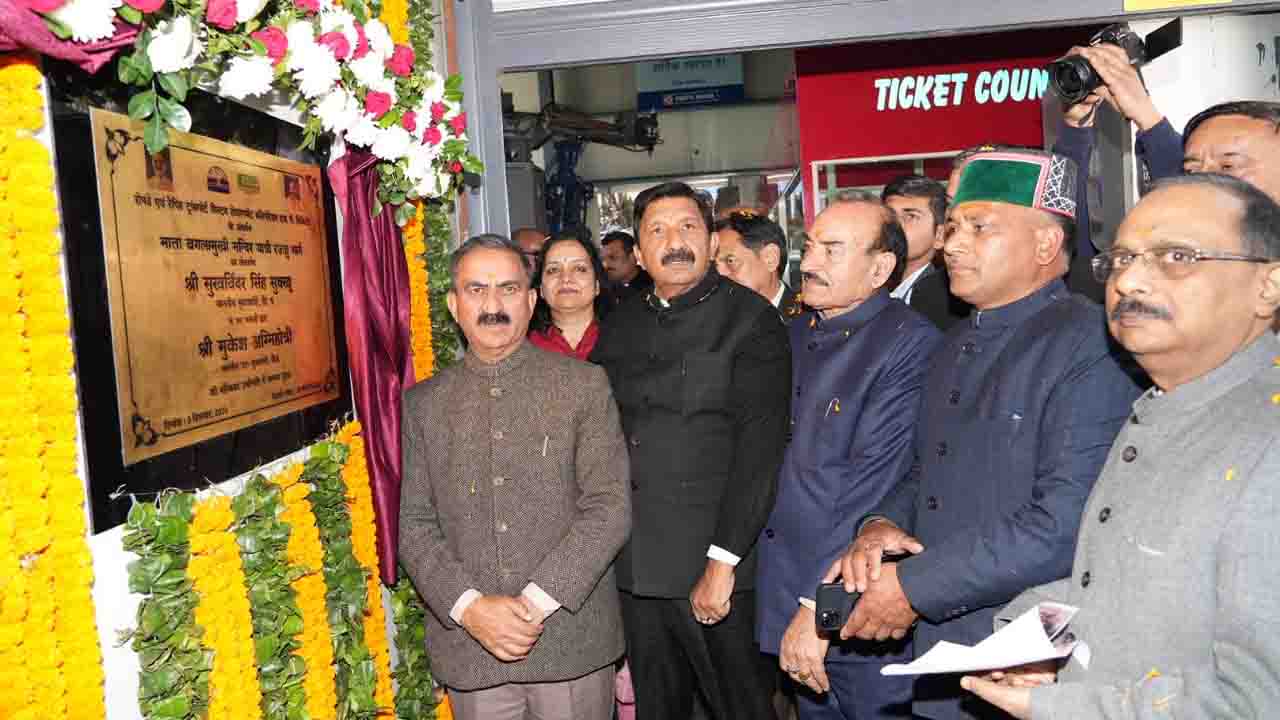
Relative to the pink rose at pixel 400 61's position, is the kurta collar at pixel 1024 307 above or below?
below

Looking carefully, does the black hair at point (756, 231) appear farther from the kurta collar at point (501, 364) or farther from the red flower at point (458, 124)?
the kurta collar at point (501, 364)

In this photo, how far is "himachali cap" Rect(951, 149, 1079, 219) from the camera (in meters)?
2.09

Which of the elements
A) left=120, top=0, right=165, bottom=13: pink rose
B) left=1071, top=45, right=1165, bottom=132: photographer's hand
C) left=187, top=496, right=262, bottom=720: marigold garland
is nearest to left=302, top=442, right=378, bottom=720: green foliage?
left=187, top=496, right=262, bottom=720: marigold garland

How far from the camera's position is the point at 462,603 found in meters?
2.52

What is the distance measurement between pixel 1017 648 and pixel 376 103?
6.28 ft

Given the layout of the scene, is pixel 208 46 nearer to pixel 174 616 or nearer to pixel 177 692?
pixel 174 616

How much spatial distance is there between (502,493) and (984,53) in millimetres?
5178

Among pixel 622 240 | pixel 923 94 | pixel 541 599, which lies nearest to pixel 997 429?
pixel 541 599

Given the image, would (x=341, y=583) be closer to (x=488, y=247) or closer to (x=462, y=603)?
(x=462, y=603)

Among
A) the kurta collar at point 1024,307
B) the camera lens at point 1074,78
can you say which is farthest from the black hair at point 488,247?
the camera lens at point 1074,78

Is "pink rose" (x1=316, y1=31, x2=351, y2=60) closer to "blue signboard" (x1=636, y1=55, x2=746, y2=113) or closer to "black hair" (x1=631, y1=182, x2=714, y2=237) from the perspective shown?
"black hair" (x1=631, y1=182, x2=714, y2=237)

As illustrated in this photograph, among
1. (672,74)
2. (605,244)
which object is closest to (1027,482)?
(605,244)

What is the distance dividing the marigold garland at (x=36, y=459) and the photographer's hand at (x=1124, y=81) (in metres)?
2.19

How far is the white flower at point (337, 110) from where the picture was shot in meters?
2.35
